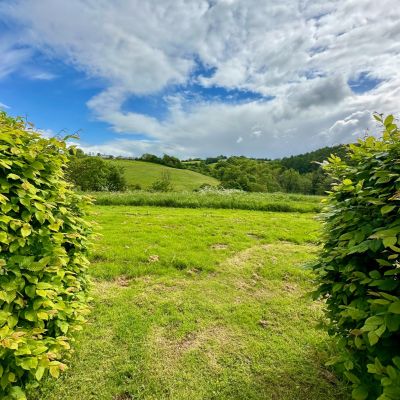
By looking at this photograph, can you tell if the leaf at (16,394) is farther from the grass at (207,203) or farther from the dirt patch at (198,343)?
the grass at (207,203)

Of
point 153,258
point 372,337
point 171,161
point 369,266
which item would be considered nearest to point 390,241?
point 372,337

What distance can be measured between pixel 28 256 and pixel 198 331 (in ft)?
8.98

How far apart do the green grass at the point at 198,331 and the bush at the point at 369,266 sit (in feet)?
2.25

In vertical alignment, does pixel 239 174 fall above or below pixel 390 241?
above

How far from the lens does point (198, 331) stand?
13.0 ft

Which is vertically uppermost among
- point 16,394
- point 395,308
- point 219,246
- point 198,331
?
point 395,308

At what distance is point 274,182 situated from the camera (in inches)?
3036

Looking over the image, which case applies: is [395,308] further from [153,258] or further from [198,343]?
[153,258]

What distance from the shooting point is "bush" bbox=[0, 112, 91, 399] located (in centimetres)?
216

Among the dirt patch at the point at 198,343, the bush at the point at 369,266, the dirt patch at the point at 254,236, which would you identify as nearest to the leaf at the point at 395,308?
the bush at the point at 369,266

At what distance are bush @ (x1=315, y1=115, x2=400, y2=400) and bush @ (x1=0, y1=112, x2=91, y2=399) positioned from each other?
2604mm

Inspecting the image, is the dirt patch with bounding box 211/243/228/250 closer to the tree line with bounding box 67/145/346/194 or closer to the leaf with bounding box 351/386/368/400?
the leaf with bounding box 351/386/368/400

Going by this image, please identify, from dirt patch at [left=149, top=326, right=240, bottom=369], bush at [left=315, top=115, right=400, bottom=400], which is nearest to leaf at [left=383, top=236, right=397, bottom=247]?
bush at [left=315, top=115, right=400, bottom=400]

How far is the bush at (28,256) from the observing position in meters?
2.16
